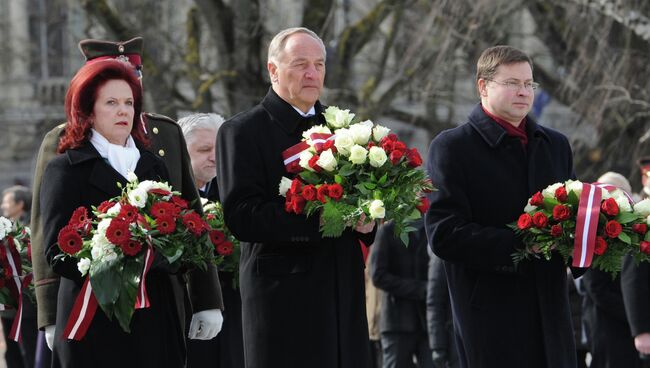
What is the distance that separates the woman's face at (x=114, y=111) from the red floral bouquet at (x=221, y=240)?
2.00 ft

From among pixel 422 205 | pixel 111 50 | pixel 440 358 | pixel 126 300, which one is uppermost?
pixel 111 50

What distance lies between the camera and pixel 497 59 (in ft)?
21.5

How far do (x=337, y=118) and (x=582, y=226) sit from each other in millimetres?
1196

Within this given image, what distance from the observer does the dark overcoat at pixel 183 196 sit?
20.0 ft

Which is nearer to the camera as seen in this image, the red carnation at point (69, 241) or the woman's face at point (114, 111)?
the red carnation at point (69, 241)

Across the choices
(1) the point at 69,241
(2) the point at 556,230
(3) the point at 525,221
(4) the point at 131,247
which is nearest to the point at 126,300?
(4) the point at 131,247

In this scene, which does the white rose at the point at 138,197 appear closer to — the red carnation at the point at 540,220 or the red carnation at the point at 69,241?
the red carnation at the point at 69,241

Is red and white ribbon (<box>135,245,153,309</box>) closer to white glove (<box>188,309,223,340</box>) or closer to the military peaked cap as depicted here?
white glove (<box>188,309,223,340</box>)

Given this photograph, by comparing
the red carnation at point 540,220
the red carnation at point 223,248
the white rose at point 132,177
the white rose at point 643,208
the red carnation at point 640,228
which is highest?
the white rose at point 132,177

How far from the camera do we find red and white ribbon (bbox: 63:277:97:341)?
225 inches

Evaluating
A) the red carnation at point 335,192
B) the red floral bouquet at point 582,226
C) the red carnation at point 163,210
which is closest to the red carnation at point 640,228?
the red floral bouquet at point 582,226

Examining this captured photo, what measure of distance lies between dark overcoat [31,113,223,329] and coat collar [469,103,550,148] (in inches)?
A: 54.7

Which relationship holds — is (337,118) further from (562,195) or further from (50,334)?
(50,334)

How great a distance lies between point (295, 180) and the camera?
5781 millimetres
